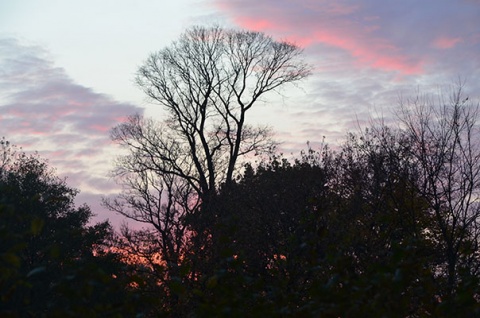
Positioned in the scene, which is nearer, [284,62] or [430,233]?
[430,233]

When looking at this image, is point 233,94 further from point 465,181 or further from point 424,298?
point 424,298

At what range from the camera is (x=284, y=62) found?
46125 millimetres

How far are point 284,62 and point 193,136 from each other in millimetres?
7387

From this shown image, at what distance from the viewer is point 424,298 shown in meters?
7.25

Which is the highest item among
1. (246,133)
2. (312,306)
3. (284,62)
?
(284,62)

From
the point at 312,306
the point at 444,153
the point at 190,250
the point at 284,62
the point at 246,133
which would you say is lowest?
the point at 312,306

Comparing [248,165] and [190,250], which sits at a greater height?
[248,165]

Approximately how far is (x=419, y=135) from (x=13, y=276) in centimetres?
2953

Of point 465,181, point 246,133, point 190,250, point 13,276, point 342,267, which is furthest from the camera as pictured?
point 246,133

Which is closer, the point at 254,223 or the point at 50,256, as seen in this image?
the point at 50,256

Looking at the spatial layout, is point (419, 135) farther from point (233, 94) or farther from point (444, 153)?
point (233, 94)

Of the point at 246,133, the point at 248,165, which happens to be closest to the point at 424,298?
the point at 248,165

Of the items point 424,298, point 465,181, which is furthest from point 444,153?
point 424,298

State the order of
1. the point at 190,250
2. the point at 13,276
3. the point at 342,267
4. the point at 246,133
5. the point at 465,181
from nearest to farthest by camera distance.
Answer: the point at 13,276 → the point at 342,267 → the point at 465,181 → the point at 190,250 → the point at 246,133
